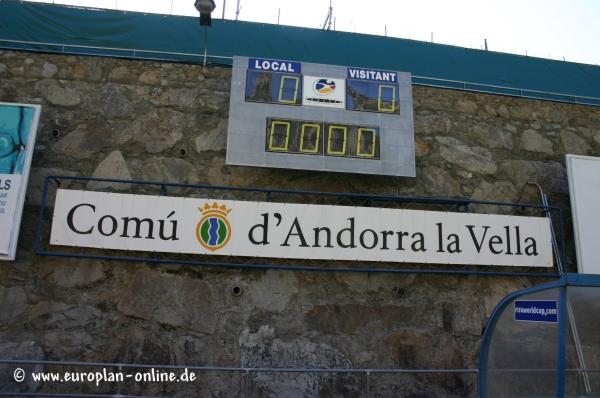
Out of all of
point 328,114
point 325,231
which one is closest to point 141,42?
point 328,114

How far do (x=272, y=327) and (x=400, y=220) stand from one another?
204 centimetres

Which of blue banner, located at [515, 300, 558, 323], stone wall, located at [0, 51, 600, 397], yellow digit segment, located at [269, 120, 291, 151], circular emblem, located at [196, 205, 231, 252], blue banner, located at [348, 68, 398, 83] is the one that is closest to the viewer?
blue banner, located at [515, 300, 558, 323]

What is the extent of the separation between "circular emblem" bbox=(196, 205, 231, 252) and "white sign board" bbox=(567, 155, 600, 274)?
14.9 ft

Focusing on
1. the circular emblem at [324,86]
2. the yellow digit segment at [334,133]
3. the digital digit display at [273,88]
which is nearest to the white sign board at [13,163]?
the digital digit display at [273,88]

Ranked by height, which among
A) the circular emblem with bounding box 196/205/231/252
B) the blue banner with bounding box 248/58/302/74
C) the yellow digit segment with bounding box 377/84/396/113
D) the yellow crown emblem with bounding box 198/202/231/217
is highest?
the blue banner with bounding box 248/58/302/74

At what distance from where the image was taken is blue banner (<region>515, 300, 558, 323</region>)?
3.20m

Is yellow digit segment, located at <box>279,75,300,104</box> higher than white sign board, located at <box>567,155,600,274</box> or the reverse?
higher

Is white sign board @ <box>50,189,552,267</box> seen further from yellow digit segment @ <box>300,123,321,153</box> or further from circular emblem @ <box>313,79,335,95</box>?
circular emblem @ <box>313,79,335,95</box>

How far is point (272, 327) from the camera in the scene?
251 inches

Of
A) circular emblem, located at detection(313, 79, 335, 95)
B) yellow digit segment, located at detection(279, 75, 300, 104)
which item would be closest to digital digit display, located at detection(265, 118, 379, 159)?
yellow digit segment, located at detection(279, 75, 300, 104)

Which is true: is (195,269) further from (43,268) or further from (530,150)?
(530,150)

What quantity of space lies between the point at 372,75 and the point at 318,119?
1043 mm

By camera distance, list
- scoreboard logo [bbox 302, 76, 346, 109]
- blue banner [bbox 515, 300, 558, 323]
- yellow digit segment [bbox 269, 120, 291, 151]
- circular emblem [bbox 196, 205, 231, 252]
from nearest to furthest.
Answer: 1. blue banner [bbox 515, 300, 558, 323]
2. circular emblem [bbox 196, 205, 231, 252]
3. yellow digit segment [bbox 269, 120, 291, 151]
4. scoreboard logo [bbox 302, 76, 346, 109]

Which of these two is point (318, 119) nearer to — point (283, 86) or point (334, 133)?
point (334, 133)
